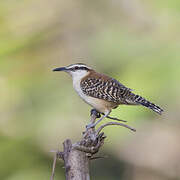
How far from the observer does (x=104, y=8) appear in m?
8.13

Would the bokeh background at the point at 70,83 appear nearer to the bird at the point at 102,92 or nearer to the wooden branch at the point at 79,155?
the bird at the point at 102,92

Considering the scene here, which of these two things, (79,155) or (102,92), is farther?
(102,92)

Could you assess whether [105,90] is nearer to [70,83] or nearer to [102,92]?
[102,92]

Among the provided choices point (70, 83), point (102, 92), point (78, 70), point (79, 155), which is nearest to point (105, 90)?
point (102, 92)

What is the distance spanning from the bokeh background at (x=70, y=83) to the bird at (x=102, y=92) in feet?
4.35

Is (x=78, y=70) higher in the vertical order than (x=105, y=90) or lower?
higher

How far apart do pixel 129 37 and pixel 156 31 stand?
0.39m

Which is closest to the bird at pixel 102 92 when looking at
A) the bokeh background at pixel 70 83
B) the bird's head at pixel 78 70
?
the bird's head at pixel 78 70

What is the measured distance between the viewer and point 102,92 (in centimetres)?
451

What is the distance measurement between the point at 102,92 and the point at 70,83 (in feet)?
8.45

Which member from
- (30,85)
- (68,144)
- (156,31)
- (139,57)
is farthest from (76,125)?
(68,144)

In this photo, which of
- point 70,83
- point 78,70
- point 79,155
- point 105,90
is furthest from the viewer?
point 70,83

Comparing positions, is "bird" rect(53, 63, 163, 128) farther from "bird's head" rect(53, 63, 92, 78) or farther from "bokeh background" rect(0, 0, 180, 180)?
"bokeh background" rect(0, 0, 180, 180)

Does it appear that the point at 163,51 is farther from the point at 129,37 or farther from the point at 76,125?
the point at 76,125
